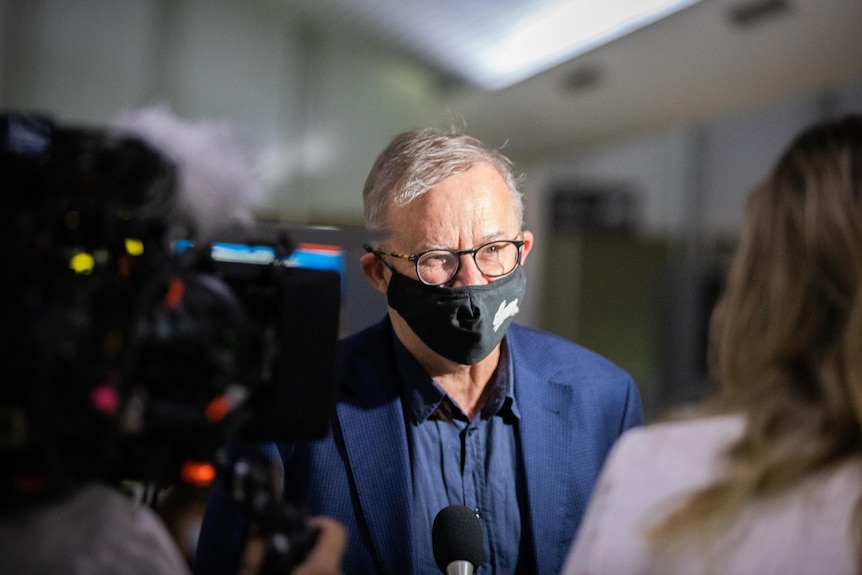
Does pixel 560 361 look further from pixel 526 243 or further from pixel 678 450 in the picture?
pixel 678 450

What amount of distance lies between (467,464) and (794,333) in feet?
2.73

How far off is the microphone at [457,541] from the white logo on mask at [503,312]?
1.35 ft

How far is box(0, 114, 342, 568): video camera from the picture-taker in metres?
0.73

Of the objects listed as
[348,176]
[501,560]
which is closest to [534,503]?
[501,560]

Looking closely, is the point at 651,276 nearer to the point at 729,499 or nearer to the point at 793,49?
the point at 793,49

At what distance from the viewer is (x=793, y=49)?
3.83 metres

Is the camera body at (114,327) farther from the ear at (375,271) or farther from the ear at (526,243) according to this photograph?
the ear at (526,243)

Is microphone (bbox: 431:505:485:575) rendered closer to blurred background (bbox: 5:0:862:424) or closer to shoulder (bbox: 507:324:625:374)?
shoulder (bbox: 507:324:625:374)

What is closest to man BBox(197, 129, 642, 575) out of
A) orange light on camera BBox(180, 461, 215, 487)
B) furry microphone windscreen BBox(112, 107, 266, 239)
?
orange light on camera BBox(180, 461, 215, 487)

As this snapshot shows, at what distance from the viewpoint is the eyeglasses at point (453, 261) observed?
1.57 meters

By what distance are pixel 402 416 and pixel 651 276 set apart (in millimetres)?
5114

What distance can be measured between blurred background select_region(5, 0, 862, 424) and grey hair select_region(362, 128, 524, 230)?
1837 mm

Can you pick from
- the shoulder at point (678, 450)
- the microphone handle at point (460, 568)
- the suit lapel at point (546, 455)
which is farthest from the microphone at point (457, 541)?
the shoulder at point (678, 450)

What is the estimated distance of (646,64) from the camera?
4.28 metres
